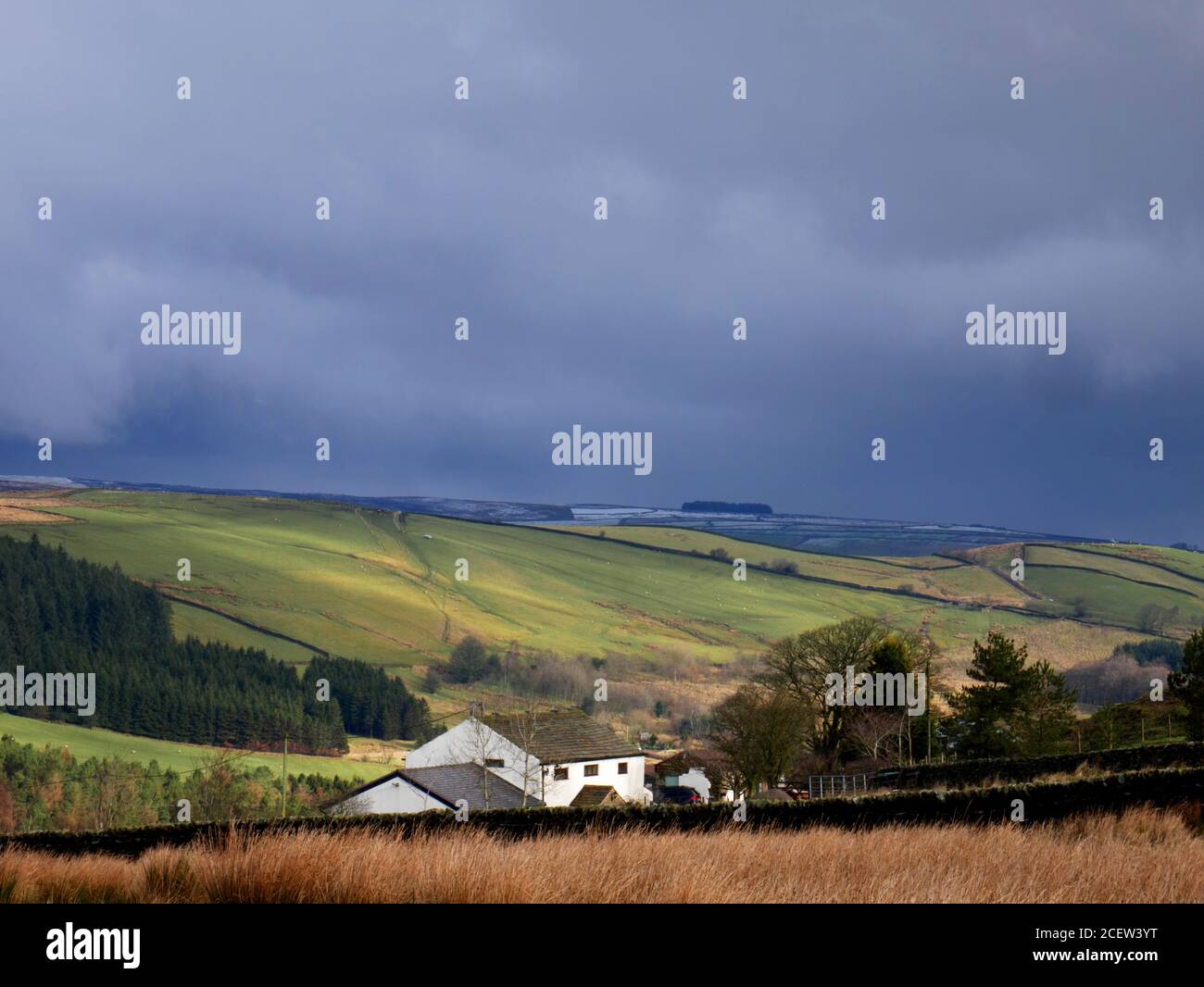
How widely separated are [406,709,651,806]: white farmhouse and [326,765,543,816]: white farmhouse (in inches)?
69.2

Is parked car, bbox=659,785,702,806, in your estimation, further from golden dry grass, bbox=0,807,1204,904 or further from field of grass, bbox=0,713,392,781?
golden dry grass, bbox=0,807,1204,904

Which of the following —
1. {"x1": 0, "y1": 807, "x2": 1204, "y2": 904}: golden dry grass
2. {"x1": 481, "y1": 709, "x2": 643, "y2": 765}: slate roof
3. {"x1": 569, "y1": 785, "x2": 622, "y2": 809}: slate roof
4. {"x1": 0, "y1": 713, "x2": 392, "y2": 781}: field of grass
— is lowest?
{"x1": 0, "y1": 713, "x2": 392, "y2": 781}: field of grass

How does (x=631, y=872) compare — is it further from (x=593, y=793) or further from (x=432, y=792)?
(x=593, y=793)

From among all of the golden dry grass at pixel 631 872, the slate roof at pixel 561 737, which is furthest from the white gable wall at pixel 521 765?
the golden dry grass at pixel 631 872

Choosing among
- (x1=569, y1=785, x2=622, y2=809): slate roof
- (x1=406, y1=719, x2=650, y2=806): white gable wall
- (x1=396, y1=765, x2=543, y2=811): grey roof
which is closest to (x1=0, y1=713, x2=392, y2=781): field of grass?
(x1=406, y1=719, x2=650, y2=806): white gable wall

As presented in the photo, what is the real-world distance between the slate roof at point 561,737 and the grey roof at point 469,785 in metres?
3.09

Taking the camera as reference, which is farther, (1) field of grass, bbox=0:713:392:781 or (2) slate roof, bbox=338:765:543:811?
(1) field of grass, bbox=0:713:392:781

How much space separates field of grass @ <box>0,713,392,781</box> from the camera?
13288 cm

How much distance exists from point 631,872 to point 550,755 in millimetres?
75510

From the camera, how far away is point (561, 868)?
1050 cm
